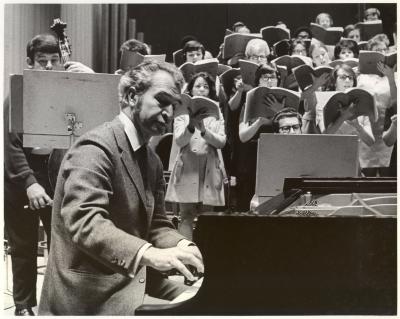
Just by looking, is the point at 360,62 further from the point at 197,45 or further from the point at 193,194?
the point at 193,194

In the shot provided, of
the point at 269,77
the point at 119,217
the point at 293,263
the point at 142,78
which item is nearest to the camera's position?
the point at 293,263

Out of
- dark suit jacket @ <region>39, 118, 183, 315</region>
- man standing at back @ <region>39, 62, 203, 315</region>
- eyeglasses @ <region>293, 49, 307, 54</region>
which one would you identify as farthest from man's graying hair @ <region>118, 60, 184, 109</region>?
eyeglasses @ <region>293, 49, 307, 54</region>

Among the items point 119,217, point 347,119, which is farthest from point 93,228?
point 347,119

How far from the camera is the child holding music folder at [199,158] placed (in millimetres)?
2490

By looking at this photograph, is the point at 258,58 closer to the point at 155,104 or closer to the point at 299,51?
the point at 299,51

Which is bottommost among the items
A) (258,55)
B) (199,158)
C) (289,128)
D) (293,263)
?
(293,263)

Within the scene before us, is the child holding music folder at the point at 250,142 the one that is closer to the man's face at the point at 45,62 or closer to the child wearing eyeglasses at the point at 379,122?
the child wearing eyeglasses at the point at 379,122

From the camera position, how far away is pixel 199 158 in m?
2.56

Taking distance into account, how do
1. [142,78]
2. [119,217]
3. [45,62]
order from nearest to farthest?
[119,217] → [142,78] → [45,62]

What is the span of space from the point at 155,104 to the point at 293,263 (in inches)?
32.9

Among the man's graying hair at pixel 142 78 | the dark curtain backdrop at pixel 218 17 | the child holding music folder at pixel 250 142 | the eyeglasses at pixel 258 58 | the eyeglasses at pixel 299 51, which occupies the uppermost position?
the dark curtain backdrop at pixel 218 17

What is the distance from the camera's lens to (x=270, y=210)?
191 cm

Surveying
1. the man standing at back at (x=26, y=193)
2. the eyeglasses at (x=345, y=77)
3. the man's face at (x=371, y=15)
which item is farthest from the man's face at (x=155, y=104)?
the man's face at (x=371, y=15)

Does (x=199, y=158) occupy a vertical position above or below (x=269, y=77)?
below
